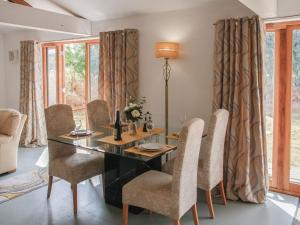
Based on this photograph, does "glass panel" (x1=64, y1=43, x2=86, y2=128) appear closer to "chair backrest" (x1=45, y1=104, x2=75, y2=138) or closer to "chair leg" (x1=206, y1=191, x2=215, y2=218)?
"chair backrest" (x1=45, y1=104, x2=75, y2=138)

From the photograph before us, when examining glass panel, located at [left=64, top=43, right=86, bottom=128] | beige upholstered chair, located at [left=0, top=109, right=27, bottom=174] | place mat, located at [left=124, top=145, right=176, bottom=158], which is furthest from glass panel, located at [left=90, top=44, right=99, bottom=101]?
place mat, located at [left=124, top=145, right=176, bottom=158]

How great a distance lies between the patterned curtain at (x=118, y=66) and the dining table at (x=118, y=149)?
3.58 feet

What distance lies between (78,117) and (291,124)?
3.79 m

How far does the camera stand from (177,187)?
7.68 feet

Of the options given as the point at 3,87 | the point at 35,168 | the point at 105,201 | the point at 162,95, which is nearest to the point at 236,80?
the point at 162,95

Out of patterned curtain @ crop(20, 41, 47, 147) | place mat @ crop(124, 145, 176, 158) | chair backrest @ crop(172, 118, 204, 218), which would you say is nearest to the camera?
chair backrest @ crop(172, 118, 204, 218)

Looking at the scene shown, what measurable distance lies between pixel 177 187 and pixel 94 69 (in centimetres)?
355

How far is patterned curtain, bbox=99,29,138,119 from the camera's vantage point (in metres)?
4.36

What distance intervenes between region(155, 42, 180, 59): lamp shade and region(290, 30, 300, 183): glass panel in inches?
55.2

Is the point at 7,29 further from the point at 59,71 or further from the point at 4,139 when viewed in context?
the point at 4,139

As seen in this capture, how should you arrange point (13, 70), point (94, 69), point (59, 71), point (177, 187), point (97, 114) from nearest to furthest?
1. point (177, 187)
2. point (97, 114)
3. point (94, 69)
4. point (59, 71)
5. point (13, 70)

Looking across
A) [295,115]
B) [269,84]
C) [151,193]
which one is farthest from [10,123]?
[295,115]

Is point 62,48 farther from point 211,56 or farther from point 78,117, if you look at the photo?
point 211,56

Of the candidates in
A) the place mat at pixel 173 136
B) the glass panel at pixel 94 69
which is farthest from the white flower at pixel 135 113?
the glass panel at pixel 94 69
